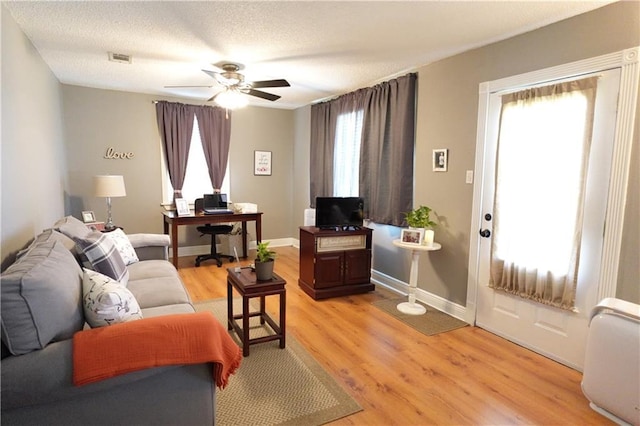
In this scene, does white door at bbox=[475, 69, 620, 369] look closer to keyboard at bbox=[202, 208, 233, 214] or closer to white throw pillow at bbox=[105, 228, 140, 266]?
white throw pillow at bbox=[105, 228, 140, 266]

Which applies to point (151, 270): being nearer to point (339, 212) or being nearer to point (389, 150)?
point (339, 212)

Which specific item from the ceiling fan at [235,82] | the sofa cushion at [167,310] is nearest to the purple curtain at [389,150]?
the ceiling fan at [235,82]

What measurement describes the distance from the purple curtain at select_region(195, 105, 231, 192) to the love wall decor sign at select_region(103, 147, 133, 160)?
1.04 meters

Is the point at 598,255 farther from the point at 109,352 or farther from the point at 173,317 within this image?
the point at 109,352

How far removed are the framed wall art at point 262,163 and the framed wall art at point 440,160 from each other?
330cm

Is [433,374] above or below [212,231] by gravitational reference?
below

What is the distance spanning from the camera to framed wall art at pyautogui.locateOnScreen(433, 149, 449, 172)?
11.1 ft

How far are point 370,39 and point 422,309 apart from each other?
252cm

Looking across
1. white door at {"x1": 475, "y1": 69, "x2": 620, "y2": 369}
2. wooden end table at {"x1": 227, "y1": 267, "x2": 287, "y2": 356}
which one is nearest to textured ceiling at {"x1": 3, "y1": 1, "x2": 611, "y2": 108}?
white door at {"x1": 475, "y1": 69, "x2": 620, "y2": 369}

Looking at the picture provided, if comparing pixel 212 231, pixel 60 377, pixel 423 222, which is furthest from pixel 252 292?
pixel 212 231

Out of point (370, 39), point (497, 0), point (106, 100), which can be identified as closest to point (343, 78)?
point (370, 39)

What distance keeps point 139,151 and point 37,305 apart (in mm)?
4208

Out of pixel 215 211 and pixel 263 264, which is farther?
pixel 215 211

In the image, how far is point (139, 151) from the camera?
512 centimetres
